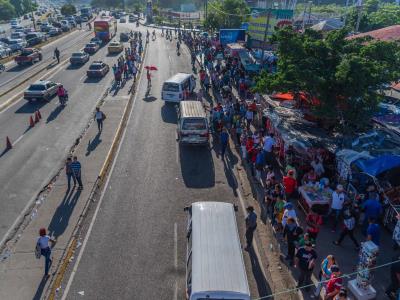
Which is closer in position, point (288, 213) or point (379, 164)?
point (288, 213)

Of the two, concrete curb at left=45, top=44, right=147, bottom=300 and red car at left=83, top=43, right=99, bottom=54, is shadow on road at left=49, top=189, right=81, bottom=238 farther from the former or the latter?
red car at left=83, top=43, right=99, bottom=54

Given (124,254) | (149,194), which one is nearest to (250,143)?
(149,194)

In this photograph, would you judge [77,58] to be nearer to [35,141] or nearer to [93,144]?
[35,141]

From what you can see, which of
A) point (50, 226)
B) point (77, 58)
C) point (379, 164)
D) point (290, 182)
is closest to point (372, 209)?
point (379, 164)

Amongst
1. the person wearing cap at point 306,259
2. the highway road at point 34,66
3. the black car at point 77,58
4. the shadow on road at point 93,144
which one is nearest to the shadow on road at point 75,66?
the black car at point 77,58

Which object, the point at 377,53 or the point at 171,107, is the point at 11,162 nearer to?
the point at 171,107

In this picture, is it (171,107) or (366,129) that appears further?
(171,107)
